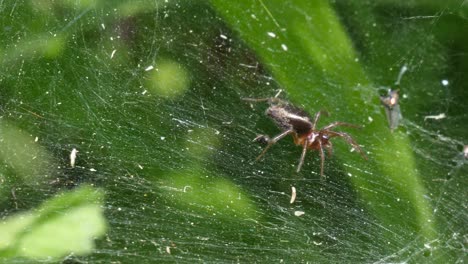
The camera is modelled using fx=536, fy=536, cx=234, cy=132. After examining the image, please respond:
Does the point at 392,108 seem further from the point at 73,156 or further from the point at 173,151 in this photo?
the point at 73,156

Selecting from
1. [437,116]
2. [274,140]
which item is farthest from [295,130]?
[437,116]

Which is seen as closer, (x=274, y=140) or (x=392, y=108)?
(x=274, y=140)

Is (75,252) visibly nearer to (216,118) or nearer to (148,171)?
(148,171)

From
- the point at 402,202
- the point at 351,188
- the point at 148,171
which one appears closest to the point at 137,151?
the point at 148,171

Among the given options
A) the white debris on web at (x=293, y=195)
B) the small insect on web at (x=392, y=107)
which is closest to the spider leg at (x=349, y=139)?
the small insect on web at (x=392, y=107)

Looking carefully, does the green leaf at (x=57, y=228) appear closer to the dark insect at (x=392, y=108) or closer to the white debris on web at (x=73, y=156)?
the white debris on web at (x=73, y=156)
